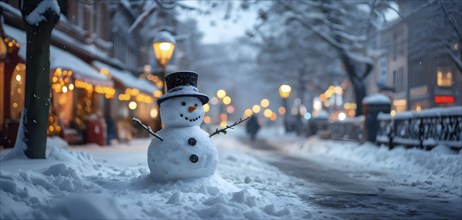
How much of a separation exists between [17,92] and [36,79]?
24.4 feet

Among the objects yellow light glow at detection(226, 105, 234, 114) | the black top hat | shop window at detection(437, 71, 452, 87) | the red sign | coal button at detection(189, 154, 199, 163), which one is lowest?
coal button at detection(189, 154, 199, 163)

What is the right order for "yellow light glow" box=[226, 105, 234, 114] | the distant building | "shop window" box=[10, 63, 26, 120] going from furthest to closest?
1. "yellow light glow" box=[226, 105, 234, 114]
2. the distant building
3. "shop window" box=[10, 63, 26, 120]

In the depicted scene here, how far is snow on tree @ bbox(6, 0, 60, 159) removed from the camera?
9.65m

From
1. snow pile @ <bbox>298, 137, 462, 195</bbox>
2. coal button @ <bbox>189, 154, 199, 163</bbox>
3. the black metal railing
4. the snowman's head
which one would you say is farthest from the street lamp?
the black metal railing

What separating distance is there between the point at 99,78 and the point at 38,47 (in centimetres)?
962

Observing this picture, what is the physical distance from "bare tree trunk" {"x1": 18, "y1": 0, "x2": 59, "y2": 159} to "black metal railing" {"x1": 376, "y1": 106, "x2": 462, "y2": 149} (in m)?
9.67

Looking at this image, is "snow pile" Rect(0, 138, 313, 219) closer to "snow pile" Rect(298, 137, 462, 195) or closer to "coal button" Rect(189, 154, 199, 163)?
"coal button" Rect(189, 154, 199, 163)

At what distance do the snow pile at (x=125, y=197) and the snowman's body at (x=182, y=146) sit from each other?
18 cm

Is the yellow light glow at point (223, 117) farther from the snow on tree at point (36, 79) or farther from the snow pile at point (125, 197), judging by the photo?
the snow pile at point (125, 197)

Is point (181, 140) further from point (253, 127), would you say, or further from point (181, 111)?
point (253, 127)

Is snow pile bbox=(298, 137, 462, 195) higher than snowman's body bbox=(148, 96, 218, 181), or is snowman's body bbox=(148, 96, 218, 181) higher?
snowman's body bbox=(148, 96, 218, 181)

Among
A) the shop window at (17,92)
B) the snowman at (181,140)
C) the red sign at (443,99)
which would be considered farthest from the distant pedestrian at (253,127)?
the snowman at (181,140)

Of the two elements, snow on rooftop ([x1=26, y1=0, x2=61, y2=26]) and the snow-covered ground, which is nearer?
the snow-covered ground

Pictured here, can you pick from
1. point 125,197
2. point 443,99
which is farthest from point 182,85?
point 443,99
